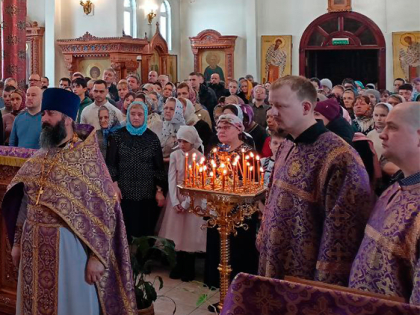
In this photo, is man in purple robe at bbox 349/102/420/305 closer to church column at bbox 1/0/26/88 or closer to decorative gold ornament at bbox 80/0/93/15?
church column at bbox 1/0/26/88

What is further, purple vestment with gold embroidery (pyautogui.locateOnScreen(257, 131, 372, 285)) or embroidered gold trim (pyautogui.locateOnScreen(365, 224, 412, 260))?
purple vestment with gold embroidery (pyautogui.locateOnScreen(257, 131, 372, 285))

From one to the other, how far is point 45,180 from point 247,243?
1888 mm

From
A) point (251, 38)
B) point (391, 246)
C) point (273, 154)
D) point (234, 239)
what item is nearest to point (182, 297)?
point (234, 239)

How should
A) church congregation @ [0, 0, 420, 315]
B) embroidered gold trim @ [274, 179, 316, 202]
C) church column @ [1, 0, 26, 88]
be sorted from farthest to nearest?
church column @ [1, 0, 26, 88] → embroidered gold trim @ [274, 179, 316, 202] → church congregation @ [0, 0, 420, 315]

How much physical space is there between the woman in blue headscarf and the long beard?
6.35 feet

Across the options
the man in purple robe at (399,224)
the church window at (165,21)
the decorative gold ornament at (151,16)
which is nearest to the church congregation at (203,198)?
the man in purple robe at (399,224)

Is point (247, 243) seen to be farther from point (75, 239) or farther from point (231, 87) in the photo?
point (231, 87)

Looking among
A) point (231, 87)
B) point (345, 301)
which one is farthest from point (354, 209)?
point (231, 87)

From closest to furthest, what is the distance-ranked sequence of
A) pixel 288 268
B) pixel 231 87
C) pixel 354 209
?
pixel 354 209 → pixel 288 268 → pixel 231 87

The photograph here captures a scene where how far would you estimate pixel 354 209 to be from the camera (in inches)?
87.1

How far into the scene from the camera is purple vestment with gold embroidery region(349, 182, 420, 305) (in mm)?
1788

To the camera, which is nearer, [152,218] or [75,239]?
[75,239]

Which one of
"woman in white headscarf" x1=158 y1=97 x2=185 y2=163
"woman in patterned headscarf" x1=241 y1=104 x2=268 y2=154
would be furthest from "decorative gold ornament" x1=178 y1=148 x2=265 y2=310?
"woman in white headscarf" x1=158 y1=97 x2=185 y2=163

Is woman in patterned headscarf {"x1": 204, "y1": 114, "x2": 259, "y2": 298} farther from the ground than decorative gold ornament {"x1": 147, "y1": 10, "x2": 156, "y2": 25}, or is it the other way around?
decorative gold ornament {"x1": 147, "y1": 10, "x2": 156, "y2": 25}
